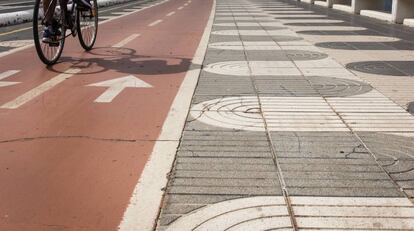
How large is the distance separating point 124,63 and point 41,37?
1.37 metres

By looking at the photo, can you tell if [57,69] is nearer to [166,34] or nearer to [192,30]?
[166,34]

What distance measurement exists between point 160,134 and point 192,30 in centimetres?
1047

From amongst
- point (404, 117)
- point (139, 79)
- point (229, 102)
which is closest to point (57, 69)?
point (139, 79)

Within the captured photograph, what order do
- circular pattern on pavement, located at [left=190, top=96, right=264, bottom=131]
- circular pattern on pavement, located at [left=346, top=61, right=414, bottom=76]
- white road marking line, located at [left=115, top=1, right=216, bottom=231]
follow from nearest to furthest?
white road marking line, located at [left=115, top=1, right=216, bottom=231]
circular pattern on pavement, located at [left=190, top=96, right=264, bottom=131]
circular pattern on pavement, located at [left=346, top=61, right=414, bottom=76]

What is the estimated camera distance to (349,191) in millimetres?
3715

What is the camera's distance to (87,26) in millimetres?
10055

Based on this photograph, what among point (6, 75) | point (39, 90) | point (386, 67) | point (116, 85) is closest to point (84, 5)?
point (6, 75)

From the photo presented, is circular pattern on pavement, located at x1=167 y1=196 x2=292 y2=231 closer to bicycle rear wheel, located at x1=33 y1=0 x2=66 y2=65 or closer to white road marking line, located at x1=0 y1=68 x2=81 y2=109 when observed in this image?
white road marking line, located at x1=0 y1=68 x2=81 y2=109

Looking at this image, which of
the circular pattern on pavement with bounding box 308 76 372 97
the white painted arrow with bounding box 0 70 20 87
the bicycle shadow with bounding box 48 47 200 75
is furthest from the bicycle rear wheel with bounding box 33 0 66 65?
the circular pattern on pavement with bounding box 308 76 372 97

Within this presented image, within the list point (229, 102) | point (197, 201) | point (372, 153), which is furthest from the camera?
point (229, 102)

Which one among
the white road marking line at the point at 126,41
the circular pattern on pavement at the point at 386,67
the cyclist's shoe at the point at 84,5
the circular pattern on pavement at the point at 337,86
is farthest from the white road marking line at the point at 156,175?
the white road marking line at the point at 126,41

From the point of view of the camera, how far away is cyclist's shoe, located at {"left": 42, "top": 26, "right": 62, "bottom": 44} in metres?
7.95

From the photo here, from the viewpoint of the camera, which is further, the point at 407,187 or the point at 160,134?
the point at 160,134

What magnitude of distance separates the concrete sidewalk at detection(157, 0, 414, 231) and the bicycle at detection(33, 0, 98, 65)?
236 cm
